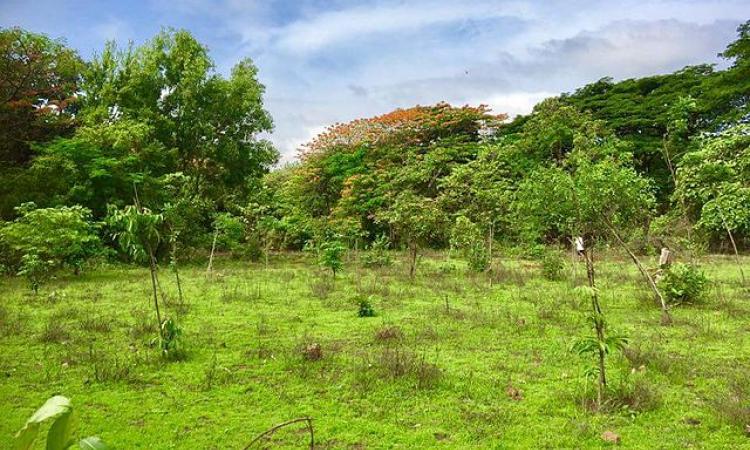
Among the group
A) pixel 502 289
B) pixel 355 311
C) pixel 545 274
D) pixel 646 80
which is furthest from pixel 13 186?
pixel 646 80

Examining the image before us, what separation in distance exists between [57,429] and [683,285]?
11.2 m

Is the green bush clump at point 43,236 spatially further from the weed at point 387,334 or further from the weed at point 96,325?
the weed at point 387,334

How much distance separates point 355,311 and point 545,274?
6826mm

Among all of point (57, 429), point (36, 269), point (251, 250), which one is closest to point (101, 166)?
point (36, 269)

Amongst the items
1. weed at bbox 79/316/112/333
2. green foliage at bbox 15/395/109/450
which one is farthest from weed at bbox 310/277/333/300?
green foliage at bbox 15/395/109/450

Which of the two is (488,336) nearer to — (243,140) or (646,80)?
(243,140)

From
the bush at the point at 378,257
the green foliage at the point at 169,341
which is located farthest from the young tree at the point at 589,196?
the bush at the point at 378,257

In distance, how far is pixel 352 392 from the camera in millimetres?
5340

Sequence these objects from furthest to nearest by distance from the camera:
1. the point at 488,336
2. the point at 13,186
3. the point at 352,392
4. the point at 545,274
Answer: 1. the point at 13,186
2. the point at 545,274
3. the point at 488,336
4. the point at 352,392

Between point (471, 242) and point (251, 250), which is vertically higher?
point (471, 242)

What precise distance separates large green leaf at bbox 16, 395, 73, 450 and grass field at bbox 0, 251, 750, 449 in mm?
3282

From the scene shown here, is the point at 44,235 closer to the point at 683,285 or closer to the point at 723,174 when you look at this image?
the point at 683,285

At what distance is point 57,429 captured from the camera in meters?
1.12

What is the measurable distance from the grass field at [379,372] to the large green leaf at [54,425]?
10.8 feet
